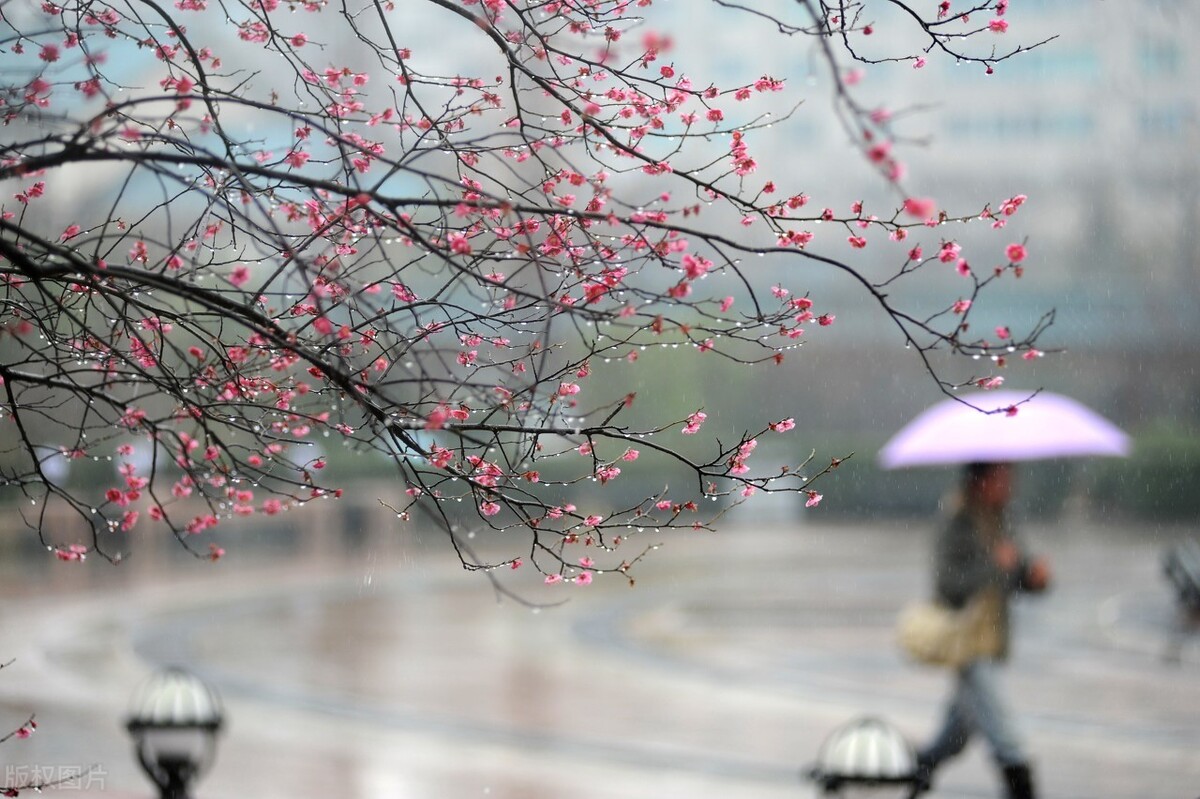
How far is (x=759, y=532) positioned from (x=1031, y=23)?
18.9 meters

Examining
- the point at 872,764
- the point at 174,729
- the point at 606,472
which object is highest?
the point at 606,472

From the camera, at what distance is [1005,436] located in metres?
8.43

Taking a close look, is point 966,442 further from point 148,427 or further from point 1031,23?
point 1031,23

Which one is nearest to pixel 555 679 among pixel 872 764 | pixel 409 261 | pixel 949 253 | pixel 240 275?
pixel 872 764

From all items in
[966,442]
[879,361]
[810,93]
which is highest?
[810,93]

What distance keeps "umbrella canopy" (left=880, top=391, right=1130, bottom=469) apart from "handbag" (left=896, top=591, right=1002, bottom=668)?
121 centimetres

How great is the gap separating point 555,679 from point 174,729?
602cm

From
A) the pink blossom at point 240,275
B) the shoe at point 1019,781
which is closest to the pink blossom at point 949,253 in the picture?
the pink blossom at point 240,275

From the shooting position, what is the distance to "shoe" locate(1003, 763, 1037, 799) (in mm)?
6812

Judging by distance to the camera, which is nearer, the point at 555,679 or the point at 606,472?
the point at 606,472

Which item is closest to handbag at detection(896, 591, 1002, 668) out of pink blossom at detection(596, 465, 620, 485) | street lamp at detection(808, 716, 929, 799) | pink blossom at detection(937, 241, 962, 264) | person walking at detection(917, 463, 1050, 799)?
person walking at detection(917, 463, 1050, 799)

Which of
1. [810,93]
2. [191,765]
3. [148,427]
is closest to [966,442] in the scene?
[191,765]

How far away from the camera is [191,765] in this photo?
6160mm

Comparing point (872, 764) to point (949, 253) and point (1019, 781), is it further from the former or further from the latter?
point (949, 253)
